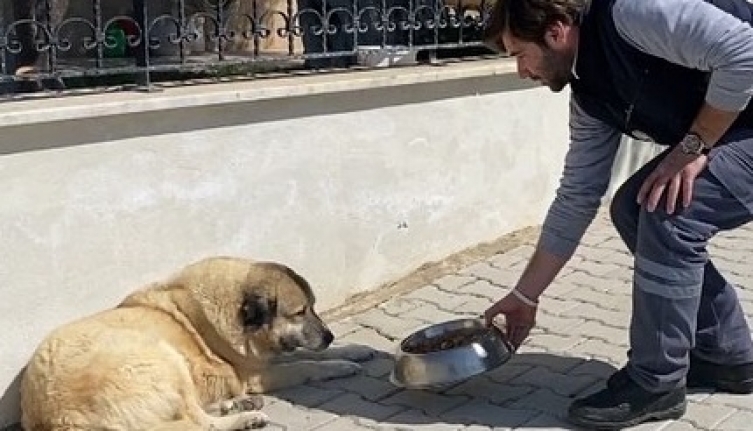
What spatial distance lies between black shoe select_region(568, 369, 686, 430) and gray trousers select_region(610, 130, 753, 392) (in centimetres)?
4

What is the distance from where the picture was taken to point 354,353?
5.19 m

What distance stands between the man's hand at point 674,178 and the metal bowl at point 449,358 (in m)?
0.87

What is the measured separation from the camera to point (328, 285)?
5.78 m

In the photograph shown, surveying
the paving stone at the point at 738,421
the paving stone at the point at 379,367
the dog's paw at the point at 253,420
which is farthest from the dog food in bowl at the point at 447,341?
the paving stone at the point at 738,421

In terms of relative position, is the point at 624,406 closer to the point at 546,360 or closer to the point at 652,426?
the point at 652,426

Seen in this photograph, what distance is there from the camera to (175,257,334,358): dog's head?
4715 mm

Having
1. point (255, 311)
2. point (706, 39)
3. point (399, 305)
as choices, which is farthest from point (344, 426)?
point (706, 39)

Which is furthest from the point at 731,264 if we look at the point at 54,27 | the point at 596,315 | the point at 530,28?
the point at 54,27

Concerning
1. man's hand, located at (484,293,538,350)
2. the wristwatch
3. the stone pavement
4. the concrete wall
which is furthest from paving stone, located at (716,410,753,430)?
the concrete wall

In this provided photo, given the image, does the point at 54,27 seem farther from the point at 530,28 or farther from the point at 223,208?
the point at 530,28

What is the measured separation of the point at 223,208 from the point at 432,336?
114 centimetres

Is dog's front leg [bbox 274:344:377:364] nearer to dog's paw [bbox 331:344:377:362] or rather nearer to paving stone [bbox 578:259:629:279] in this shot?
dog's paw [bbox 331:344:377:362]

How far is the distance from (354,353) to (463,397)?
670 millimetres

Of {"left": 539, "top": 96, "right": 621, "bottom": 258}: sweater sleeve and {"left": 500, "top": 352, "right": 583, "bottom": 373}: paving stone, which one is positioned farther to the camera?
{"left": 500, "top": 352, "right": 583, "bottom": 373}: paving stone
